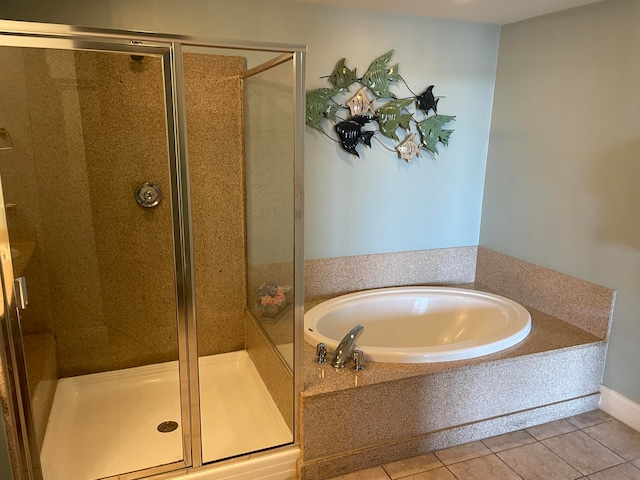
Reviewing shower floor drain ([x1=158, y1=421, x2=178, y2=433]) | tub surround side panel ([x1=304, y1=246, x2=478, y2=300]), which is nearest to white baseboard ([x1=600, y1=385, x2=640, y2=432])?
tub surround side panel ([x1=304, y1=246, x2=478, y2=300])

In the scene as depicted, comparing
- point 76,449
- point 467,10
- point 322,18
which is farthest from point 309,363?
point 467,10

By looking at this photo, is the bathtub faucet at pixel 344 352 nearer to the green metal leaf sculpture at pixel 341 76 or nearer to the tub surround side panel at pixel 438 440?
the tub surround side panel at pixel 438 440

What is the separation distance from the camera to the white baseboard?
2.40 metres

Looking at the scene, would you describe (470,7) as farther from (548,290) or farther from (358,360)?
(358,360)

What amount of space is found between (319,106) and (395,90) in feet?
1.67

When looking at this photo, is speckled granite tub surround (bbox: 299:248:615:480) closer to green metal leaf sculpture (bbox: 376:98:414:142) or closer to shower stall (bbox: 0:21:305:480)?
shower stall (bbox: 0:21:305:480)

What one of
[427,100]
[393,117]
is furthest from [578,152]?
[393,117]

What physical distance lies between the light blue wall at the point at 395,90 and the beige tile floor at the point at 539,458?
1.28m

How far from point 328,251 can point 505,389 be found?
125 centimetres

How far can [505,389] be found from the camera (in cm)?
232

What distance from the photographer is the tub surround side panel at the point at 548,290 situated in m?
2.53

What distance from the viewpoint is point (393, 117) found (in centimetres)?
288

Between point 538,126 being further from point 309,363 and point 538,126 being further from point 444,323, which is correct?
point 309,363

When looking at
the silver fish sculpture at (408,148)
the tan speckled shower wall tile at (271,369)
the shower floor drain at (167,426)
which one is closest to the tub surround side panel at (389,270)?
the tan speckled shower wall tile at (271,369)
